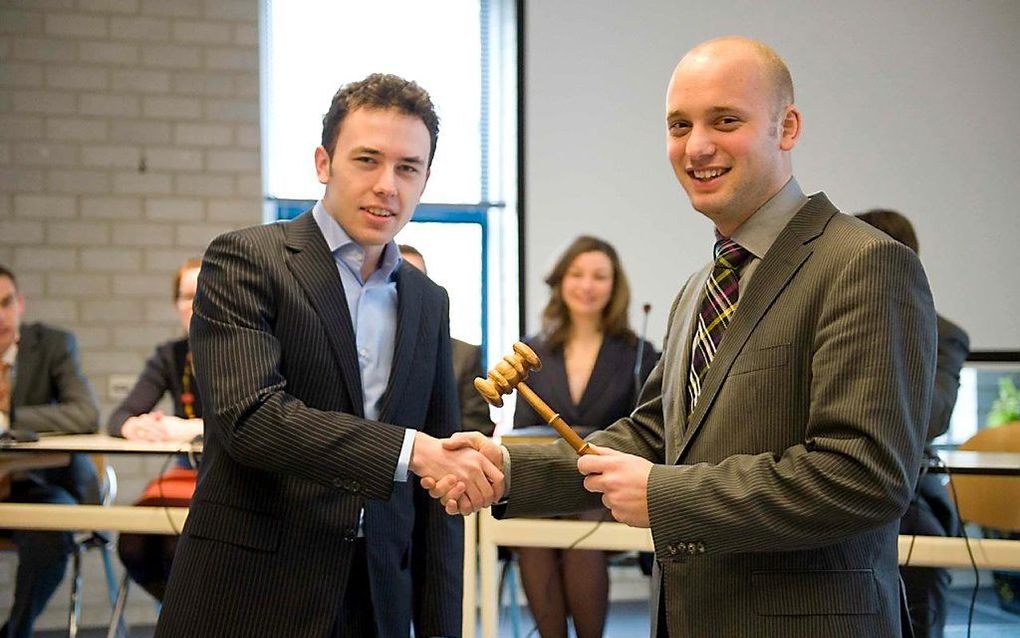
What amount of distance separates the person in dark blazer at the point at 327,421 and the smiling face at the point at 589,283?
2.57 metres

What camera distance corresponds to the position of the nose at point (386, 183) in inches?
78.3

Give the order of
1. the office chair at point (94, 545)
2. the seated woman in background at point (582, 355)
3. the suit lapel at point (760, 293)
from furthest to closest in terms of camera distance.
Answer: the seated woman in background at point (582, 355) → the office chair at point (94, 545) → the suit lapel at point (760, 293)

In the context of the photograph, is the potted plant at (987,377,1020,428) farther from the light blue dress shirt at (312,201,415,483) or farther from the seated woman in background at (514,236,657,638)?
the light blue dress shirt at (312,201,415,483)

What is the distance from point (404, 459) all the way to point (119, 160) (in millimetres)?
4248

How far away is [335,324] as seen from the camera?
1.89m

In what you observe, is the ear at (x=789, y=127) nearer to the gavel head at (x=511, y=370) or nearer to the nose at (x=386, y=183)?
the gavel head at (x=511, y=370)

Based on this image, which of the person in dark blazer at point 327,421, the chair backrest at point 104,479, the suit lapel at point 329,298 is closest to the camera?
the person in dark blazer at point 327,421

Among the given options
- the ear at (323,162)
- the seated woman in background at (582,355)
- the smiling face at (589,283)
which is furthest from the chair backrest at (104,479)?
the ear at (323,162)

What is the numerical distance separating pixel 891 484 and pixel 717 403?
0.89 ft

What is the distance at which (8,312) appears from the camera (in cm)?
439

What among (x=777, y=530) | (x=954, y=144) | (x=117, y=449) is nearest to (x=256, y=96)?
(x=117, y=449)

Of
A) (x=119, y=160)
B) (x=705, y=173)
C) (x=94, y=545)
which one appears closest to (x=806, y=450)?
(x=705, y=173)

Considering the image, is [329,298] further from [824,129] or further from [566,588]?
[824,129]

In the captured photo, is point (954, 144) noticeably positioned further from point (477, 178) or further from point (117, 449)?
point (117, 449)
